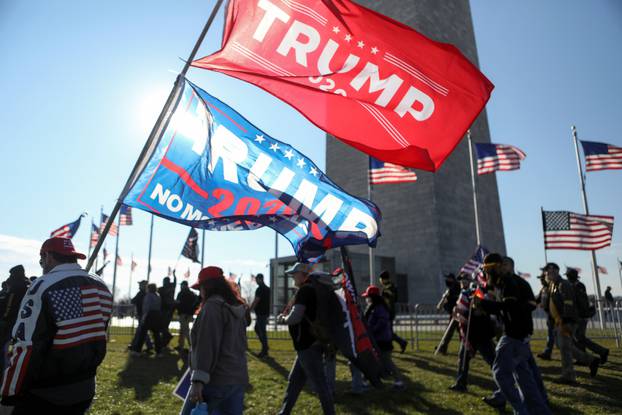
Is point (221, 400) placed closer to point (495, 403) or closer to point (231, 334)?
point (231, 334)

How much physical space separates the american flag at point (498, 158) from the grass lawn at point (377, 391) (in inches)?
281

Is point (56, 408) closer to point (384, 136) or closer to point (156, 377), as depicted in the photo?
point (384, 136)

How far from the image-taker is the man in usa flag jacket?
9.03 feet

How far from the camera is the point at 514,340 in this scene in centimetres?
518

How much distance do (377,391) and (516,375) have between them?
115 inches

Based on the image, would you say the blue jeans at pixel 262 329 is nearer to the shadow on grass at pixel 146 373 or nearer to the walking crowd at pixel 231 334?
the shadow on grass at pixel 146 373

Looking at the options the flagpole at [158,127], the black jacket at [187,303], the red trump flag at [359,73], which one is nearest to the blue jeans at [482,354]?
the red trump flag at [359,73]

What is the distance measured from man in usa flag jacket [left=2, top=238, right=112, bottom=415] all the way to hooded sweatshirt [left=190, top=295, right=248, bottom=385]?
27.0 inches

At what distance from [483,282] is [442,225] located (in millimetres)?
34129

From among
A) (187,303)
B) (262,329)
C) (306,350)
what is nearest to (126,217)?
(187,303)

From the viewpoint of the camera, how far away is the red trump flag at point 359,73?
471 centimetres

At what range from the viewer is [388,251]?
41.7m

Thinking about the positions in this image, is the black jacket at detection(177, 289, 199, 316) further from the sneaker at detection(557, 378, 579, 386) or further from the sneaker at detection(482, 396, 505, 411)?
the sneaker at detection(557, 378, 579, 386)

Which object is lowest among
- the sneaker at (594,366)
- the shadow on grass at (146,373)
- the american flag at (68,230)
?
the shadow on grass at (146,373)
